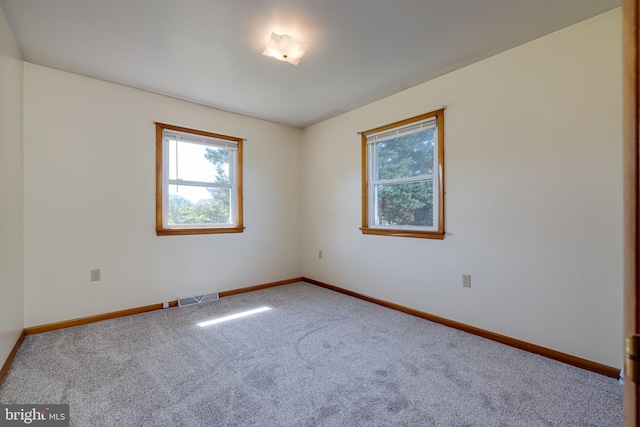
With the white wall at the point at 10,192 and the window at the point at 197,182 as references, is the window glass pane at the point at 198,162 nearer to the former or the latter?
the window at the point at 197,182

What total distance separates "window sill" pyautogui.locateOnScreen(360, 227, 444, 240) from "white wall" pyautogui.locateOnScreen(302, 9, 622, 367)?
0.07m

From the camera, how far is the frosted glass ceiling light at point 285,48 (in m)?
2.06

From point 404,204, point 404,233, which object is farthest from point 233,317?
point 404,204

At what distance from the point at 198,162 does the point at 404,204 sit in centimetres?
257

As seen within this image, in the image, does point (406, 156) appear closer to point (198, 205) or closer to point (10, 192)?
point (198, 205)

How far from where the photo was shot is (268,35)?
2115 millimetres

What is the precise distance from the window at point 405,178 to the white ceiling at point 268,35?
503 millimetres

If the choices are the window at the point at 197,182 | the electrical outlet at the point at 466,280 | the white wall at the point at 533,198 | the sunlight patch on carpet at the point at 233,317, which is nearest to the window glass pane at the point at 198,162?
the window at the point at 197,182

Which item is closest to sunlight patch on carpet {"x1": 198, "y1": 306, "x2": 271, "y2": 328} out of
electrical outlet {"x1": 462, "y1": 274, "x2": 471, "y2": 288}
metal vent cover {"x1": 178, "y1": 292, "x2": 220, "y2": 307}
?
metal vent cover {"x1": 178, "y1": 292, "x2": 220, "y2": 307}

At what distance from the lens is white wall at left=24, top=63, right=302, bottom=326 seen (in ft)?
8.33

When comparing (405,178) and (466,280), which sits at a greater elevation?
(405,178)

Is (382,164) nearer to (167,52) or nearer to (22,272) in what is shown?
(167,52)

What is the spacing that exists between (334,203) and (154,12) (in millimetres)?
2748

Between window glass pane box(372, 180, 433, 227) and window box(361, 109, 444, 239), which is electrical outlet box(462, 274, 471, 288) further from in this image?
window glass pane box(372, 180, 433, 227)
